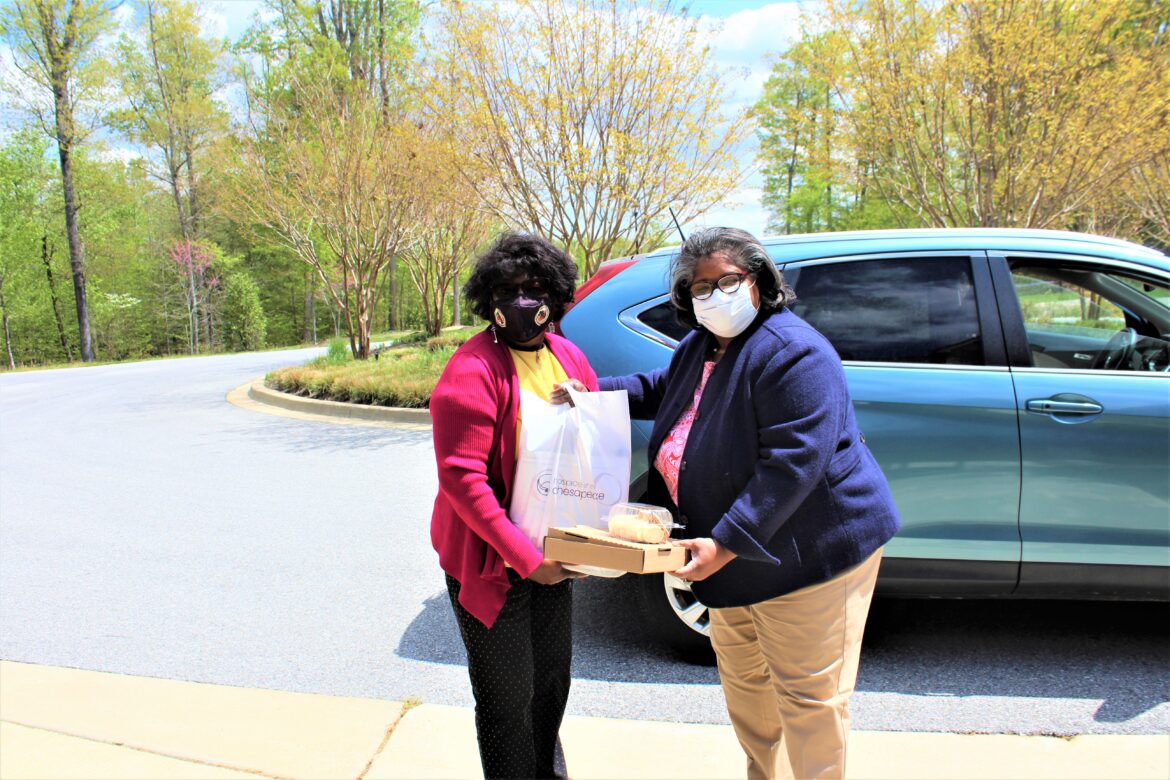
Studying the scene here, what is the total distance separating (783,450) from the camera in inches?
70.9

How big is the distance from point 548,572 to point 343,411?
33.2 feet

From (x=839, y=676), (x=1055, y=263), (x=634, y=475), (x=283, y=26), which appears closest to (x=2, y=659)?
(x=634, y=475)

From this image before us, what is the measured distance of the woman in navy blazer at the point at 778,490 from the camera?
1824 millimetres

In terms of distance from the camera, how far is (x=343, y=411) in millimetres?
11461

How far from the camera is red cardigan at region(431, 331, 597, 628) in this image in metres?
1.93

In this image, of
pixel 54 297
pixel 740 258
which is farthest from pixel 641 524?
pixel 54 297

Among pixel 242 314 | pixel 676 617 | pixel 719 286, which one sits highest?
pixel 242 314

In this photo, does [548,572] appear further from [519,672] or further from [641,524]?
[519,672]

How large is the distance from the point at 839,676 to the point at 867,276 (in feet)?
6.15

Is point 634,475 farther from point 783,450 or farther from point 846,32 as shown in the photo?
point 846,32

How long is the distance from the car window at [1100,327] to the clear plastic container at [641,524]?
217 cm

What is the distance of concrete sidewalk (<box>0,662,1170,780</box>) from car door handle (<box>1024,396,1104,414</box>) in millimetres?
1162

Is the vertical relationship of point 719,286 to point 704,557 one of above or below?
above

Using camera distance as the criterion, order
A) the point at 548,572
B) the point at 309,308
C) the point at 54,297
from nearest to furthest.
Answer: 1. the point at 548,572
2. the point at 54,297
3. the point at 309,308
